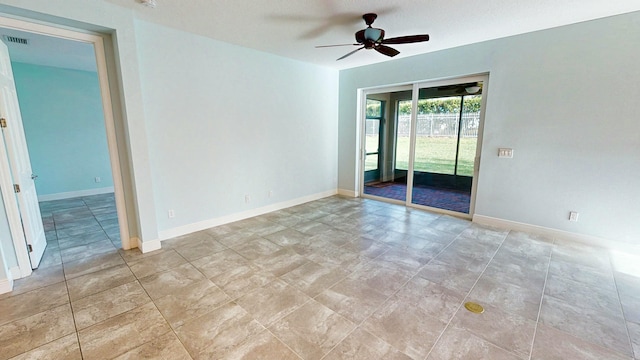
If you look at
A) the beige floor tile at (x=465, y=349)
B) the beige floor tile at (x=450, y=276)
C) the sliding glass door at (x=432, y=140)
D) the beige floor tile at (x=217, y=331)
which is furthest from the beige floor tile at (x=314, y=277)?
the sliding glass door at (x=432, y=140)

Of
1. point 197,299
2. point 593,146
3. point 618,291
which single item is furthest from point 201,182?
point 593,146

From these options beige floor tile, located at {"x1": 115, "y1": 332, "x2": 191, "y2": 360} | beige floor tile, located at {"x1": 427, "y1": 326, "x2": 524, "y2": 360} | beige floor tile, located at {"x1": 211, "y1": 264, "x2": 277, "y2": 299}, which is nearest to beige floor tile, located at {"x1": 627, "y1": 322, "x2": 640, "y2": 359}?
beige floor tile, located at {"x1": 427, "y1": 326, "x2": 524, "y2": 360}

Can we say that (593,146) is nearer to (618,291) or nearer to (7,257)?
(618,291)

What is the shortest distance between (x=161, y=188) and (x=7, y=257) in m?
1.47

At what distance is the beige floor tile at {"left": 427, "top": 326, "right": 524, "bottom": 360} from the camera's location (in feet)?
5.58

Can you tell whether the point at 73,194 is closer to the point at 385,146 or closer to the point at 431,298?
the point at 385,146

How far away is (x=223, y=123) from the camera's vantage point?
3979 mm

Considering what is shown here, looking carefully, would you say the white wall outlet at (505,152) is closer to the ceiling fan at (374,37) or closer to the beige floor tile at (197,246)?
the ceiling fan at (374,37)

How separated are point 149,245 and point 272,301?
1942 mm

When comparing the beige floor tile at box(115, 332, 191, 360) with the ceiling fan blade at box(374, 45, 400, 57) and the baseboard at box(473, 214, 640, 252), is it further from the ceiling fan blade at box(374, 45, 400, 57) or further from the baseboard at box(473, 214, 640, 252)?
the baseboard at box(473, 214, 640, 252)

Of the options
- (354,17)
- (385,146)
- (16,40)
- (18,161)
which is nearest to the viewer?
(18,161)

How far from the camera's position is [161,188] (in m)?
3.46

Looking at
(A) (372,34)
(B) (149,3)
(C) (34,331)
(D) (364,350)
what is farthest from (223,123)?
(D) (364,350)

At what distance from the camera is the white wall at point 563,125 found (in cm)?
307
